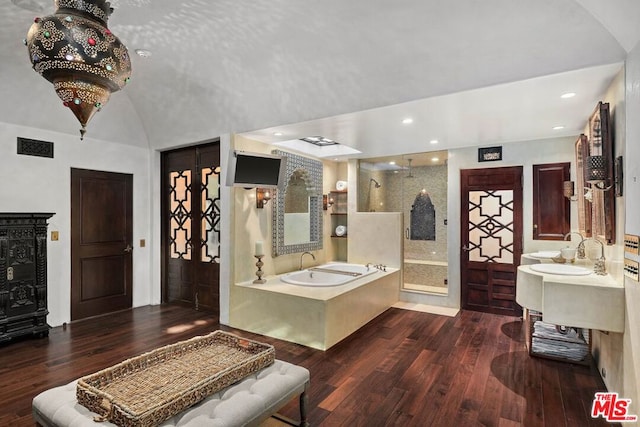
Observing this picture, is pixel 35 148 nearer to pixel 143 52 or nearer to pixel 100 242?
pixel 100 242

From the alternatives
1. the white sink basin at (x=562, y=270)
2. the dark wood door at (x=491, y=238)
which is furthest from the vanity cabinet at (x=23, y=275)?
the dark wood door at (x=491, y=238)

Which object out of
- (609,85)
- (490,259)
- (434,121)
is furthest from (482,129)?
(490,259)

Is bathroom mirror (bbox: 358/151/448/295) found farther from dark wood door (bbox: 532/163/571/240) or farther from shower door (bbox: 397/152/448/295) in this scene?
dark wood door (bbox: 532/163/571/240)

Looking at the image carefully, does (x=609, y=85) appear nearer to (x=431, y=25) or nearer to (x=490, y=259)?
(x=431, y=25)

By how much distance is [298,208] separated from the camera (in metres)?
5.43

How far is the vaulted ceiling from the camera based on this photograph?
7.68 ft

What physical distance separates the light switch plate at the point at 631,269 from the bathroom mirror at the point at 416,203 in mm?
3332

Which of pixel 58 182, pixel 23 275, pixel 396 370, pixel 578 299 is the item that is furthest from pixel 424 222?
pixel 23 275

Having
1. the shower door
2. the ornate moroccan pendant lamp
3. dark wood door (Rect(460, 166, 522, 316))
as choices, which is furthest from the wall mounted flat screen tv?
dark wood door (Rect(460, 166, 522, 316))

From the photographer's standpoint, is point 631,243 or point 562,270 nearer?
point 631,243

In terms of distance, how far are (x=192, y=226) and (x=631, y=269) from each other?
16.4ft

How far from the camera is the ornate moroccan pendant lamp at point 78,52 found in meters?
1.70

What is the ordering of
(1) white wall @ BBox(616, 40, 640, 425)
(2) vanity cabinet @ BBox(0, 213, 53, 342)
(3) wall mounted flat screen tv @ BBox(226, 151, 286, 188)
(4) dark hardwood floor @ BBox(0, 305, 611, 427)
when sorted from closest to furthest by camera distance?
(1) white wall @ BBox(616, 40, 640, 425) → (4) dark hardwood floor @ BBox(0, 305, 611, 427) → (2) vanity cabinet @ BBox(0, 213, 53, 342) → (3) wall mounted flat screen tv @ BBox(226, 151, 286, 188)

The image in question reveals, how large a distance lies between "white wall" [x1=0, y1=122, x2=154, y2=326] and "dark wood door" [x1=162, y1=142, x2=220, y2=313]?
44 centimetres
